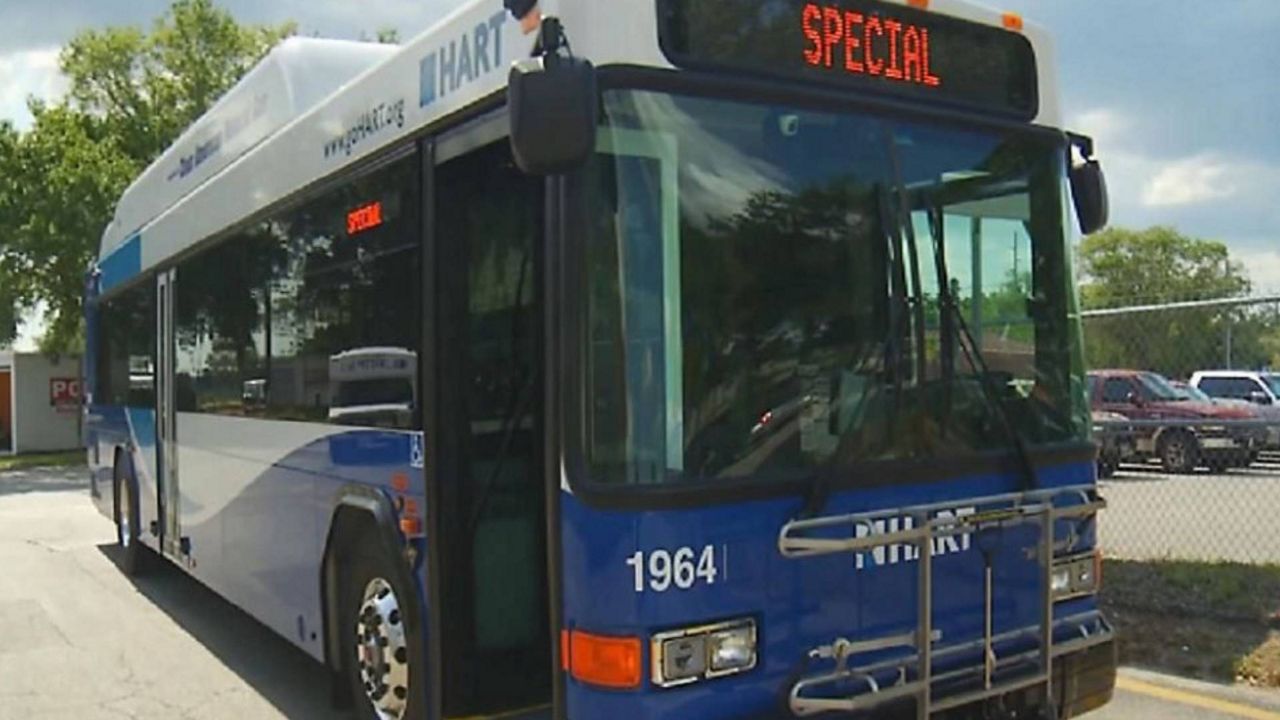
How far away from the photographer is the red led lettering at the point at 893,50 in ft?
13.7

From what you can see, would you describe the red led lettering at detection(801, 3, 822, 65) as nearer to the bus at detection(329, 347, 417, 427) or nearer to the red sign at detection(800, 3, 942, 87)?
the red sign at detection(800, 3, 942, 87)

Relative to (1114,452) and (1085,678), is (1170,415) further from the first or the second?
(1085,678)

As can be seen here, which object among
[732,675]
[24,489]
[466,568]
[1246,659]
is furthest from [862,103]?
[24,489]

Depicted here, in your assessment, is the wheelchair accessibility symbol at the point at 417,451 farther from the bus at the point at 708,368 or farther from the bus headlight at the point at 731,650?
the bus headlight at the point at 731,650

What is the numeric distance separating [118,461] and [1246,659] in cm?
980

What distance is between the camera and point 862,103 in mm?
4031

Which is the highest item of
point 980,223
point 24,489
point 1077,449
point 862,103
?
point 862,103

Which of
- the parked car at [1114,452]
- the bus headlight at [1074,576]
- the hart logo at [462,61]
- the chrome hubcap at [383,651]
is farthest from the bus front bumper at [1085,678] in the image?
the parked car at [1114,452]

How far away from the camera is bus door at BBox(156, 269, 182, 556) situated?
882cm

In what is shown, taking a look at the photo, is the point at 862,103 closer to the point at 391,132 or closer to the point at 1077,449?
the point at 1077,449

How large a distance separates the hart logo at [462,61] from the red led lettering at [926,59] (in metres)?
1.54

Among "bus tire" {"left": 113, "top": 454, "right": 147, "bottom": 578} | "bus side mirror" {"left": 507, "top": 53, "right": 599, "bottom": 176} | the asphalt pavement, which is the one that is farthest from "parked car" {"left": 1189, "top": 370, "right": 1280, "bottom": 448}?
"bus side mirror" {"left": 507, "top": 53, "right": 599, "bottom": 176}

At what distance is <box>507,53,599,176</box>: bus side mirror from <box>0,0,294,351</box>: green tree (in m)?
26.6

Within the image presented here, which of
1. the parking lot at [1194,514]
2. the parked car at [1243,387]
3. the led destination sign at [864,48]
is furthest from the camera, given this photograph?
the parked car at [1243,387]
